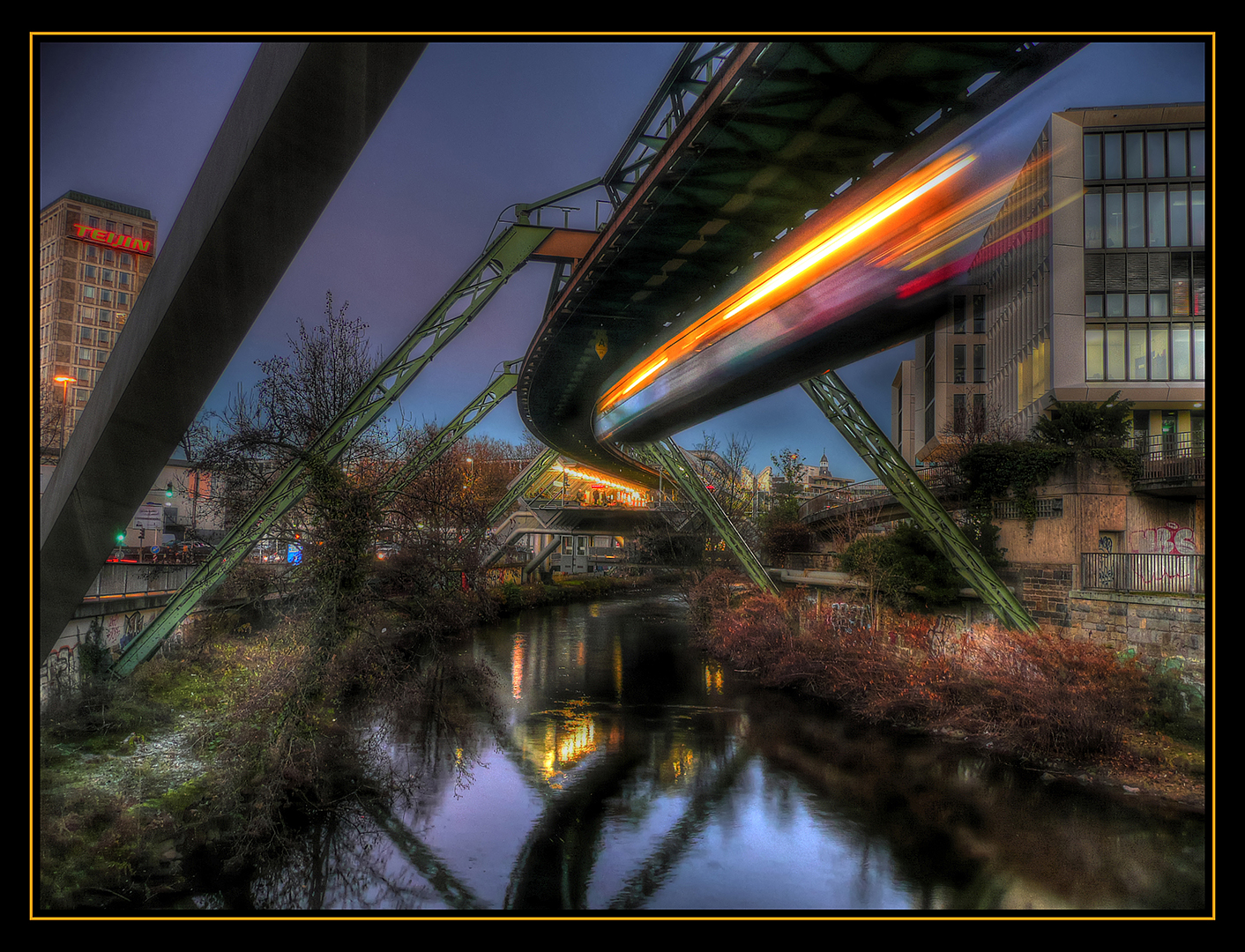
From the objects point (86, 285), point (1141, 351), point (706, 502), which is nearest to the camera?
point (86, 285)

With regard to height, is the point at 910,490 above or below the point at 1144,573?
above

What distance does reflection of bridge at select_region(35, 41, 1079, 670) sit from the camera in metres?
4.23

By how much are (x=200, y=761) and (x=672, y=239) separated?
9.34 meters

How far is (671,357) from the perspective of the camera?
11.6 m

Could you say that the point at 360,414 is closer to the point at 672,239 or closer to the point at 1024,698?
the point at 672,239

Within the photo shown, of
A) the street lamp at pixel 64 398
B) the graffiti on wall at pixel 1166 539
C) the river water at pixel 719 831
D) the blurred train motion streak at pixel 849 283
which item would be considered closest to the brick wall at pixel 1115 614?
the graffiti on wall at pixel 1166 539

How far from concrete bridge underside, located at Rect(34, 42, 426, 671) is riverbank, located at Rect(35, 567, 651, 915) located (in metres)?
2.56

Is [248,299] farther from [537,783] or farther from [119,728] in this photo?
[119,728]

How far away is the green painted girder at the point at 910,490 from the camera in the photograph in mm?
14438

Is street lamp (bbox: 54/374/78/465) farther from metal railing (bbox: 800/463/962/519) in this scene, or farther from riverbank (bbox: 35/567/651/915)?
metal railing (bbox: 800/463/962/519)

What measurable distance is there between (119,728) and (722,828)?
354 inches

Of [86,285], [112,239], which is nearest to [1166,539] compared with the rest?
[112,239]

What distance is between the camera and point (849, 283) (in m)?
6.62

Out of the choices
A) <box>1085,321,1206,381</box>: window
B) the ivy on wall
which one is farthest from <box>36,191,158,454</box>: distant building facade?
<box>1085,321,1206,381</box>: window
